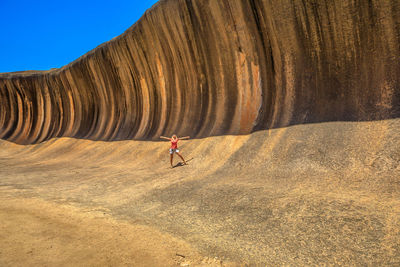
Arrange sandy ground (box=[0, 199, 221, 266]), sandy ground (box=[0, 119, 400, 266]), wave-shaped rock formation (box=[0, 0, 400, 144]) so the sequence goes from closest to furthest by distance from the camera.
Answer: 1. sandy ground (box=[0, 199, 221, 266])
2. sandy ground (box=[0, 119, 400, 266])
3. wave-shaped rock formation (box=[0, 0, 400, 144])

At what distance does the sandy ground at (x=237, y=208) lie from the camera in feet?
8.32

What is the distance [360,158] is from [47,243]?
526 cm

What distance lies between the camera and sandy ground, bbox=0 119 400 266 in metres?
2.54

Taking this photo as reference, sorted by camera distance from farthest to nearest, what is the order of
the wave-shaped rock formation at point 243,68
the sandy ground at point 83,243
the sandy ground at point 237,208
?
1. the wave-shaped rock formation at point 243,68
2. the sandy ground at point 237,208
3. the sandy ground at point 83,243

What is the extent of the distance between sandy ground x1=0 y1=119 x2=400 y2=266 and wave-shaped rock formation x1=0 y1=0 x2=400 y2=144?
888 mm

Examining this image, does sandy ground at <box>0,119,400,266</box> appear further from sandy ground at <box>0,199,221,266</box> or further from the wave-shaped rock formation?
the wave-shaped rock formation

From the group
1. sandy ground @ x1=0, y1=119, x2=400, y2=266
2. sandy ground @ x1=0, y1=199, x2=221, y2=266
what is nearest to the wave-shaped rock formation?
sandy ground @ x1=0, y1=119, x2=400, y2=266

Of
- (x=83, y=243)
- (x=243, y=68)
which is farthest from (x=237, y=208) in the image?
(x=243, y=68)

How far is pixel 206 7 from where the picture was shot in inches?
331

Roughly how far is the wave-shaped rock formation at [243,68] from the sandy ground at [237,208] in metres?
0.89

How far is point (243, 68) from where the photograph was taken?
825 cm

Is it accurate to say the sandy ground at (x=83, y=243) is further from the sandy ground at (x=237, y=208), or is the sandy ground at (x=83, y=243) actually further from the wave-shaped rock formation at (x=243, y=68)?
the wave-shaped rock formation at (x=243, y=68)

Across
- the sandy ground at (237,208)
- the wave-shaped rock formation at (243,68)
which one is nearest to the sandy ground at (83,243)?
the sandy ground at (237,208)

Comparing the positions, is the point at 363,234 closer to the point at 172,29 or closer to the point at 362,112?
the point at 362,112
